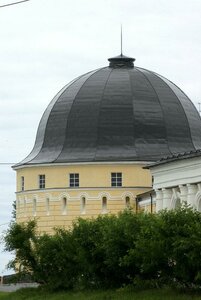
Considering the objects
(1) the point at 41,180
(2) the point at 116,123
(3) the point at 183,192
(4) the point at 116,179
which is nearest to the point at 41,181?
(1) the point at 41,180

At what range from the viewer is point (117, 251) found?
52.8m

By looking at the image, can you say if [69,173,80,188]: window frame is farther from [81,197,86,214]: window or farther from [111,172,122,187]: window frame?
→ [111,172,122,187]: window frame

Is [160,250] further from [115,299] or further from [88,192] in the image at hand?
[88,192]

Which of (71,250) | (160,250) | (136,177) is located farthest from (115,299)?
(136,177)

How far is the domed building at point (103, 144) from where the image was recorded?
97375 millimetres

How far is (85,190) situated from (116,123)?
16.4ft

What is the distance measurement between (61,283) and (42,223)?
40.3m

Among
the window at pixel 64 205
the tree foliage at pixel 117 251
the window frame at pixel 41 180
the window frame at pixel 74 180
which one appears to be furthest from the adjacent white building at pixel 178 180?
the window frame at pixel 41 180

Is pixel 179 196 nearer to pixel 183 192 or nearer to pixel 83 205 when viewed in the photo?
pixel 183 192

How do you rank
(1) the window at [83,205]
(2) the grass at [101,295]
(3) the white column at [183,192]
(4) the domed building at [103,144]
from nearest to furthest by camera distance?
(2) the grass at [101,295], (3) the white column at [183,192], (4) the domed building at [103,144], (1) the window at [83,205]

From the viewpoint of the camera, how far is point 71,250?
5862 cm

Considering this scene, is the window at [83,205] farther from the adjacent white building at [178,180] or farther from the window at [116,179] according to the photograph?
the adjacent white building at [178,180]

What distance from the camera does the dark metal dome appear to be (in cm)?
9762

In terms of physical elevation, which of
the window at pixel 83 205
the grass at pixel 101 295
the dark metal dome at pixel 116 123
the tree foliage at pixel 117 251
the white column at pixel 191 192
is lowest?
the grass at pixel 101 295
